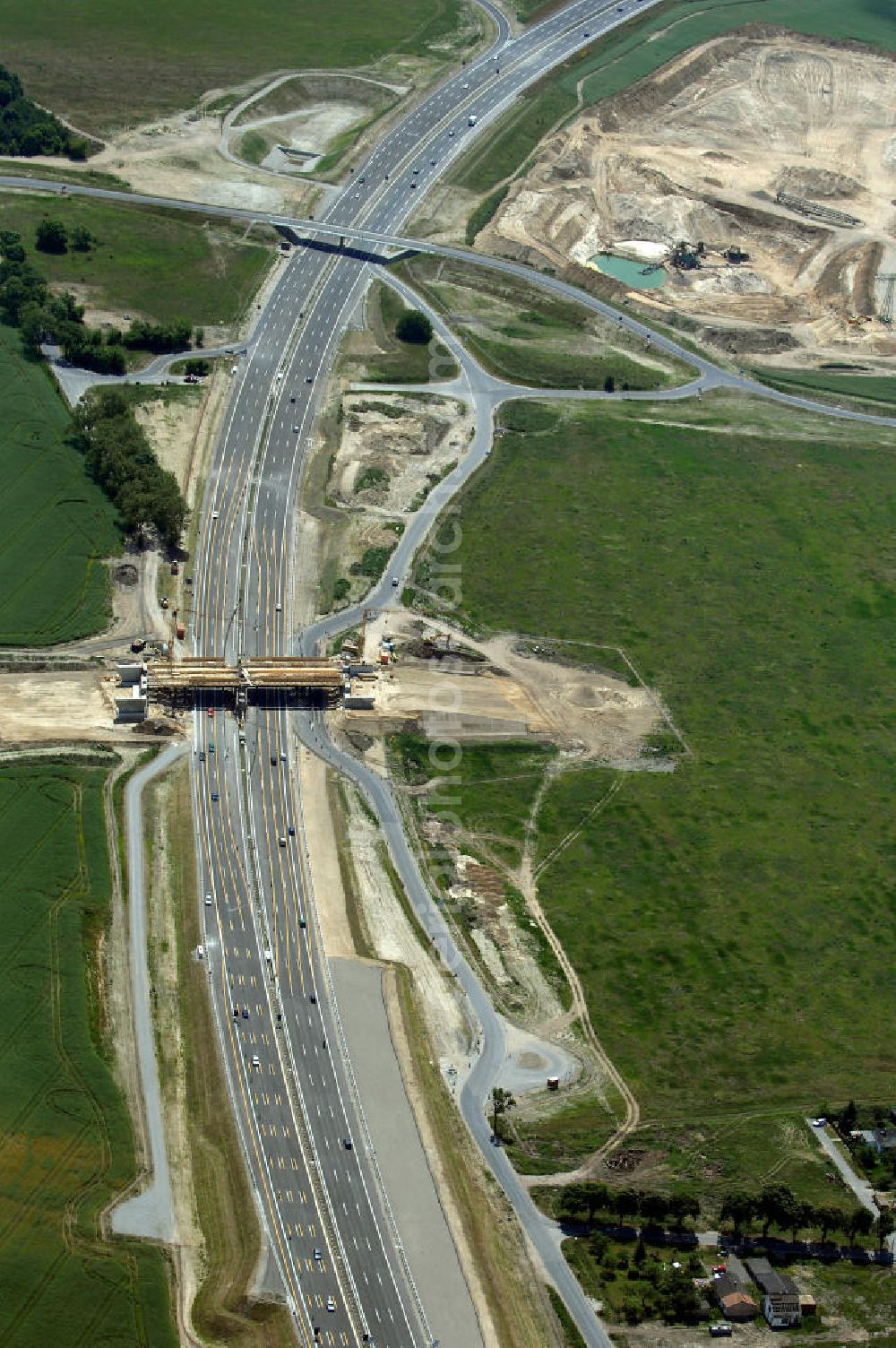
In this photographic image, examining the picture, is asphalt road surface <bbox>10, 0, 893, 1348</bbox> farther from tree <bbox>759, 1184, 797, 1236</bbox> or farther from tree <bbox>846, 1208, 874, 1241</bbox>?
tree <bbox>846, 1208, 874, 1241</bbox>

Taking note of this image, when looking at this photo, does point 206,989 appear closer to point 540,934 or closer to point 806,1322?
point 540,934

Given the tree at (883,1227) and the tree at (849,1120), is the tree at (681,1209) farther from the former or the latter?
the tree at (849,1120)

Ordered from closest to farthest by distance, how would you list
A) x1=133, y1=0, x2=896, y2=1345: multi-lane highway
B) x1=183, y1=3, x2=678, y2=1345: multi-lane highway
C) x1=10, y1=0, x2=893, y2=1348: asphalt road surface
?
x1=133, y1=0, x2=896, y2=1345: multi-lane highway
x1=183, y1=3, x2=678, y2=1345: multi-lane highway
x1=10, y1=0, x2=893, y2=1348: asphalt road surface

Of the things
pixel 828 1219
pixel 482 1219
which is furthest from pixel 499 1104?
pixel 828 1219

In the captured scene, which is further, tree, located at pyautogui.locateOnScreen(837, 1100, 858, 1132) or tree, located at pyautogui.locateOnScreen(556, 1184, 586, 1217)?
tree, located at pyautogui.locateOnScreen(837, 1100, 858, 1132)

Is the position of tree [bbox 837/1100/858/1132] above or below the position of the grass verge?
above

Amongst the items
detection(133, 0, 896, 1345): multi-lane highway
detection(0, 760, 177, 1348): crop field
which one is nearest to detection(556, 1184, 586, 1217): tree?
detection(133, 0, 896, 1345): multi-lane highway

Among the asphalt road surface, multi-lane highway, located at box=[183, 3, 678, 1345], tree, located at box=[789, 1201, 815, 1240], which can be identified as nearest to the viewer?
multi-lane highway, located at box=[183, 3, 678, 1345]
